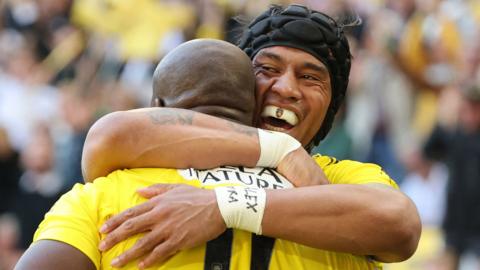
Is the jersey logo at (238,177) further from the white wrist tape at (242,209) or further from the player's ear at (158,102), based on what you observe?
the player's ear at (158,102)

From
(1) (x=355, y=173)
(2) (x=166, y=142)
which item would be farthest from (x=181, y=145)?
(1) (x=355, y=173)

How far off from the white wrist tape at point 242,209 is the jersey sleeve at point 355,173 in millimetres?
489

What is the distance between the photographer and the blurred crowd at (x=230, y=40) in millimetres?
8125

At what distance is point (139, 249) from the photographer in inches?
115

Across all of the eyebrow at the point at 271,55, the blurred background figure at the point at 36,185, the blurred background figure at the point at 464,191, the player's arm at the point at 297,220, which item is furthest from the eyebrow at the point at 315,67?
the blurred background figure at the point at 36,185

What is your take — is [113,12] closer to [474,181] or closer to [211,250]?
[474,181]

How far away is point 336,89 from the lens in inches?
156

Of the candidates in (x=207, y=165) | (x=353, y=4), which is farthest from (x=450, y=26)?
A: (x=207, y=165)

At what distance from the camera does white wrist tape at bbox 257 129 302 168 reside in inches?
124

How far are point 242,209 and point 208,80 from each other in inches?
19.3

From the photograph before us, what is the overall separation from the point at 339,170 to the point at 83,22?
7770 mm

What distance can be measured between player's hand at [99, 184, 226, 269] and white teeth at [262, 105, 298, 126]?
0.77 meters

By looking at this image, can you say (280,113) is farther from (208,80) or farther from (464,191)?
(464,191)

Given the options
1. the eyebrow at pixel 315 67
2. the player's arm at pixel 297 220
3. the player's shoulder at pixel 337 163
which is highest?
the eyebrow at pixel 315 67
